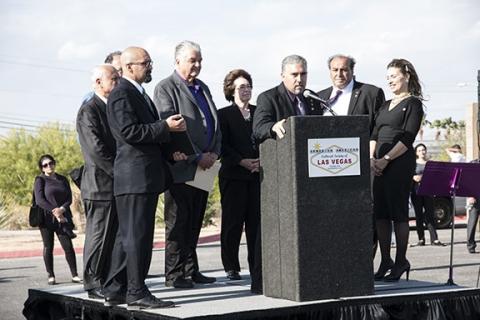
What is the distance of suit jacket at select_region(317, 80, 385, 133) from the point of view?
9.64 m

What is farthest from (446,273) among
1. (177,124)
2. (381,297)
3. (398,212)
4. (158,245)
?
(158,245)

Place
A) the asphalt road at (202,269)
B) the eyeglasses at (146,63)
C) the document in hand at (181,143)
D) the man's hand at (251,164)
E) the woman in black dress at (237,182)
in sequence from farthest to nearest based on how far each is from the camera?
1. the asphalt road at (202,269)
2. the woman in black dress at (237,182)
3. the man's hand at (251,164)
4. the document in hand at (181,143)
5. the eyeglasses at (146,63)

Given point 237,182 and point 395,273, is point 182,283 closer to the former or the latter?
point 237,182

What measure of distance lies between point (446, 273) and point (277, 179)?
6767 millimetres

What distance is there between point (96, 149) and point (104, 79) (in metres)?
0.66

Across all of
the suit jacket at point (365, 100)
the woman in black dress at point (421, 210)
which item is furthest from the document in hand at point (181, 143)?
the woman in black dress at point (421, 210)

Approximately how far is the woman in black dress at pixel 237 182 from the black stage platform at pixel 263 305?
108cm

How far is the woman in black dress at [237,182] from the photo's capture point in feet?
34.0

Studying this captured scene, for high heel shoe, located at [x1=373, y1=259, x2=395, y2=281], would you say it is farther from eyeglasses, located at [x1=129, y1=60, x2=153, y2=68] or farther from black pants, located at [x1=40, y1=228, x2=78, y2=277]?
black pants, located at [x1=40, y1=228, x2=78, y2=277]

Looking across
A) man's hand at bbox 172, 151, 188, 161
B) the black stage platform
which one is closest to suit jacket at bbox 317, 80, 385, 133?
the black stage platform

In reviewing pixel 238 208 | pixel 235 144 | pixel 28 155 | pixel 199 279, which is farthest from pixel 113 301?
pixel 28 155

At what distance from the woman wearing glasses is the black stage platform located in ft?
14.6

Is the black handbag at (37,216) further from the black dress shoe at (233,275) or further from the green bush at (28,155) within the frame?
the green bush at (28,155)

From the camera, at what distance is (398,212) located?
9.49 meters
